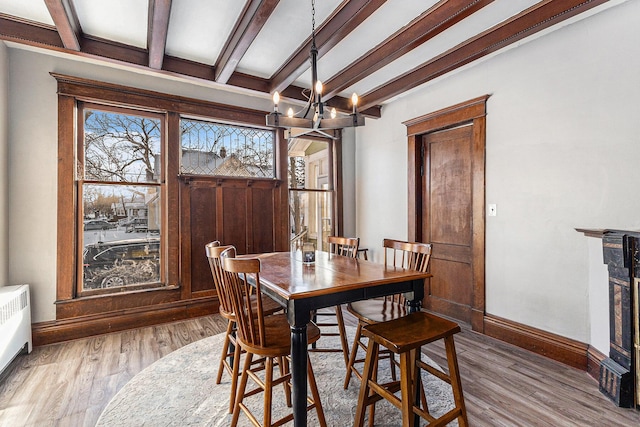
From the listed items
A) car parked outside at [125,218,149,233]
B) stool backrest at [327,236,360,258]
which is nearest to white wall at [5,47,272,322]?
car parked outside at [125,218,149,233]

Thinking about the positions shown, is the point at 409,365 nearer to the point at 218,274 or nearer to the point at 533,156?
the point at 218,274

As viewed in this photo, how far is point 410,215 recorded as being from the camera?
3857mm

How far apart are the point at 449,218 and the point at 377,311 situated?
72.8 inches

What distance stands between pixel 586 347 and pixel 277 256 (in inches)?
98.0

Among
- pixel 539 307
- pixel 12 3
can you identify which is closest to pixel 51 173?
pixel 12 3

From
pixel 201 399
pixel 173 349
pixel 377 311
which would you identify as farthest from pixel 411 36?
pixel 173 349

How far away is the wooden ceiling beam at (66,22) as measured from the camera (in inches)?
83.3

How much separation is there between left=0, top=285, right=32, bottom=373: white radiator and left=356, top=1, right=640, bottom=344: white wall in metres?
4.02

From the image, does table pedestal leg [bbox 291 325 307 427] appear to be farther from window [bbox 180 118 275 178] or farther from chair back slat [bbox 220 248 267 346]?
window [bbox 180 118 275 178]

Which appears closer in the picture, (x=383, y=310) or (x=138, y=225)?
(x=383, y=310)

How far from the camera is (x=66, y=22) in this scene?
230cm

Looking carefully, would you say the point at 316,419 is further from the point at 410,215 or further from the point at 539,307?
the point at 410,215

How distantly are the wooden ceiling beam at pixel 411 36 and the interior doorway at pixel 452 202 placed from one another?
3.13 ft

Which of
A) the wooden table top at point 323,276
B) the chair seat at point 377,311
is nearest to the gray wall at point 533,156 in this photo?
the chair seat at point 377,311
